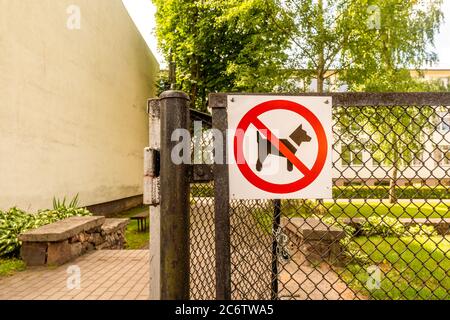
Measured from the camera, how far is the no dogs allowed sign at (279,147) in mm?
1288

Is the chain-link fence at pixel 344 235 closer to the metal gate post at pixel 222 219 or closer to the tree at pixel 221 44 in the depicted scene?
the metal gate post at pixel 222 219

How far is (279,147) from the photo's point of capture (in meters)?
1.31

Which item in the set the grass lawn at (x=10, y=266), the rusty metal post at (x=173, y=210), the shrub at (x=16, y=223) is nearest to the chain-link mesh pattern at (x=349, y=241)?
the rusty metal post at (x=173, y=210)

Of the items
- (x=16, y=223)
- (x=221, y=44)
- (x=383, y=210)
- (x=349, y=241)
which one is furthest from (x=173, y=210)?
(x=221, y=44)

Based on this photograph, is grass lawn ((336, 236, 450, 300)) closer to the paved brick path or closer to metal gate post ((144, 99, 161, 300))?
metal gate post ((144, 99, 161, 300))

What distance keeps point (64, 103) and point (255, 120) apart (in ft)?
31.3

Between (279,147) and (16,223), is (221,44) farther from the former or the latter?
(279,147)

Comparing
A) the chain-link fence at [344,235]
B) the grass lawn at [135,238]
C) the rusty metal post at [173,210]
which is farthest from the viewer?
the grass lawn at [135,238]

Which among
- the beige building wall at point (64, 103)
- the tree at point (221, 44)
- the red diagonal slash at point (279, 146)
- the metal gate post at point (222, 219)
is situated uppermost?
the tree at point (221, 44)

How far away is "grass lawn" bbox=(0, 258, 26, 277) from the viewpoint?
478cm

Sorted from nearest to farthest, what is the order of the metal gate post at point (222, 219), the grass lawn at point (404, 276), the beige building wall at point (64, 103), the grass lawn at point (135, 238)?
the metal gate post at point (222, 219) < the grass lawn at point (404, 276) < the beige building wall at point (64, 103) < the grass lawn at point (135, 238)

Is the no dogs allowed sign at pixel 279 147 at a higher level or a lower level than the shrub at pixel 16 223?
higher

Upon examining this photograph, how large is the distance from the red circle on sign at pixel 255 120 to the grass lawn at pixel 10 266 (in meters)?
4.99
